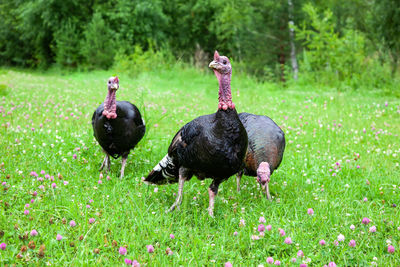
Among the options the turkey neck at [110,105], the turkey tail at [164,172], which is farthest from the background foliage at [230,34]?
the turkey tail at [164,172]

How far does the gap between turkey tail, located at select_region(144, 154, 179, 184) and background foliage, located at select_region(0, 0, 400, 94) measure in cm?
916

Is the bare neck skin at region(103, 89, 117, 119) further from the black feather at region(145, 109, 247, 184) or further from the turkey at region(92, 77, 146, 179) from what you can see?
the black feather at region(145, 109, 247, 184)

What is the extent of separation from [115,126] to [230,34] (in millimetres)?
25022

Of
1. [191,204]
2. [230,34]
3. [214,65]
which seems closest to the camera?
[214,65]

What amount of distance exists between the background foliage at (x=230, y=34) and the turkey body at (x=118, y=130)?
831 centimetres

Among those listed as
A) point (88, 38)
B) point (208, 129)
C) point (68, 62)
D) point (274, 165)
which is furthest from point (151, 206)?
point (68, 62)

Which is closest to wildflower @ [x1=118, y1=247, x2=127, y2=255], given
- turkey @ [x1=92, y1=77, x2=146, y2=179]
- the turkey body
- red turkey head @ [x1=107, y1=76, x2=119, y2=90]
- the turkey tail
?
the turkey tail

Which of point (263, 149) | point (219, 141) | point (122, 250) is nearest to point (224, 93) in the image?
point (219, 141)

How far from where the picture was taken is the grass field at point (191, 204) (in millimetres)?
2736

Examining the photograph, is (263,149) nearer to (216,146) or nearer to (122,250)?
(216,146)

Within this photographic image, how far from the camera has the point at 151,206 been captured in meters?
3.63

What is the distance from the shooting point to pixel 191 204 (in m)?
3.75

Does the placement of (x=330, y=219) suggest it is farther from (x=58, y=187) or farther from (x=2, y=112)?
(x=2, y=112)

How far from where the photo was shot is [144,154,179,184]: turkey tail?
3.76 m
